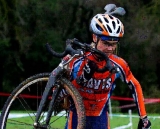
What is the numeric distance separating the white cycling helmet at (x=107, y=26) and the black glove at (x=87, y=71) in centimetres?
27

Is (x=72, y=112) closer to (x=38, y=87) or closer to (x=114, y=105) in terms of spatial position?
(x=38, y=87)

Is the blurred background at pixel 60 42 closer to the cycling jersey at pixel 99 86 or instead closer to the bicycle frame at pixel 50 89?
the cycling jersey at pixel 99 86

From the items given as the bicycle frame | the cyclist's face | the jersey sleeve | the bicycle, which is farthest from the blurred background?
the bicycle frame

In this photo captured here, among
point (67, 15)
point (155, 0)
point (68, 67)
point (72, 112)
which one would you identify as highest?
point (67, 15)

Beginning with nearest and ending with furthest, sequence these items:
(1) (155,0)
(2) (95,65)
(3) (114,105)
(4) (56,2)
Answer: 1. (2) (95,65)
2. (1) (155,0)
3. (3) (114,105)
4. (4) (56,2)

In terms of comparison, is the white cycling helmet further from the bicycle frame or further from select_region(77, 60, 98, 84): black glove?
the bicycle frame

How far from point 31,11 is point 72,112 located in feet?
103

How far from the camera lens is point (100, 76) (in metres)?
5.33

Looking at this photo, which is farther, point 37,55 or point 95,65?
point 37,55

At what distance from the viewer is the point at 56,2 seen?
36.0m

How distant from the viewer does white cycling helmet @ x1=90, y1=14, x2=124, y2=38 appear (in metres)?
5.13

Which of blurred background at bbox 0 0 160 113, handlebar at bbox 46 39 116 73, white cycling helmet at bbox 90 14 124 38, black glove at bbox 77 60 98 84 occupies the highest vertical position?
blurred background at bbox 0 0 160 113

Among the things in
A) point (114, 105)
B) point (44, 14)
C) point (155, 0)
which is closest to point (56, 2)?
point (44, 14)

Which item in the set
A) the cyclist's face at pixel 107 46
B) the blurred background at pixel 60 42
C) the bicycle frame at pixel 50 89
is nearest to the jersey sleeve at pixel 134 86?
the cyclist's face at pixel 107 46
